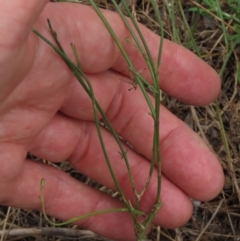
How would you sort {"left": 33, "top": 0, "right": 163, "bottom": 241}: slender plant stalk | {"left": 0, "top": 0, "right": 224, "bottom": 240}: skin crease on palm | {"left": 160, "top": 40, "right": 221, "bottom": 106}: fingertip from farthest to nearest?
{"left": 160, "top": 40, "right": 221, "bottom": 106}: fingertip → {"left": 0, "top": 0, "right": 224, "bottom": 240}: skin crease on palm → {"left": 33, "top": 0, "right": 163, "bottom": 241}: slender plant stalk

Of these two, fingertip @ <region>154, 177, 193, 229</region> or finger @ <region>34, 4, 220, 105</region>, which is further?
fingertip @ <region>154, 177, 193, 229</region>

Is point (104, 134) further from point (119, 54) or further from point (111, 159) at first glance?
point (119, 54)

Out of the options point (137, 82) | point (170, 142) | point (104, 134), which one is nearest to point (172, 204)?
point (170, 142)

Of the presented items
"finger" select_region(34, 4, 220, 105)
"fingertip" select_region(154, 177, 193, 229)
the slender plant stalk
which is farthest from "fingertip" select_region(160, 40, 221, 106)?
"fingertip" select_region(154, 177, 193, 229)

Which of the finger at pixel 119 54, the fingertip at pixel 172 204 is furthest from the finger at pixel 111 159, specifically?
the finger at pixel 119 54

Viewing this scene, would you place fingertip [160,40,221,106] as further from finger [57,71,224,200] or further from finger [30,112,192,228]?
finger [30,112,192,228]

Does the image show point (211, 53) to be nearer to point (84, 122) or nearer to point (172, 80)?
point (172, 80)

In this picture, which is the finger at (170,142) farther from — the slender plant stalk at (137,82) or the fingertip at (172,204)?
the slender plant stalk at (137,82)
